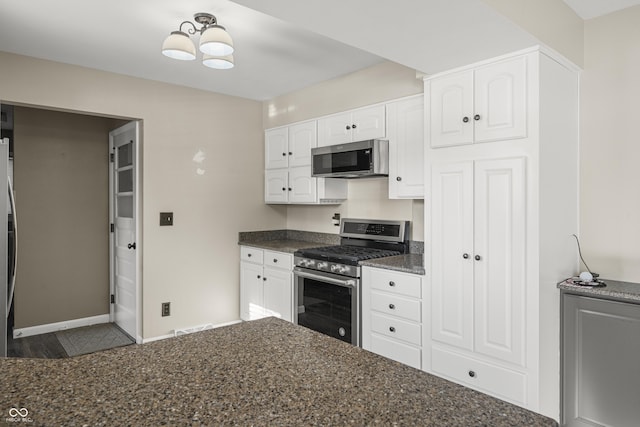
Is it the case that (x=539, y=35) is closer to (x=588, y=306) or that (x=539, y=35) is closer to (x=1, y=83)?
(x=588, y=306)

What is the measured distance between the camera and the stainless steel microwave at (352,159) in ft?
10.3

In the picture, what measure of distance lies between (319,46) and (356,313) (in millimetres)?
1968

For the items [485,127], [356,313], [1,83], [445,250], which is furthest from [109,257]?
[485,127]

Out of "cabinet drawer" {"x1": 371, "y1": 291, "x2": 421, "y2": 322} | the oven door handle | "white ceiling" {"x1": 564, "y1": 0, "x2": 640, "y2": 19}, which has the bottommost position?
"cabinet drawer" {"x1": 371, "y1": 291, "x2": 421, "y2": 322}

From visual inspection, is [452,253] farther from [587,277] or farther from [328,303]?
[328,303]

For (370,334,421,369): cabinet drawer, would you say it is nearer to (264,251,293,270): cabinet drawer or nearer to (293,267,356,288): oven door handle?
(293,267,356,288): oven door handle

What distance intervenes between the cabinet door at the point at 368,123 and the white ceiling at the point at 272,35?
380 mm

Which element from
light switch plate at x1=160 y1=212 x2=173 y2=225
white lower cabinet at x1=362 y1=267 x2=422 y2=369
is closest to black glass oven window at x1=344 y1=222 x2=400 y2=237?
white lower cabinet at x1=362 y1=267 x2=422 y2=369

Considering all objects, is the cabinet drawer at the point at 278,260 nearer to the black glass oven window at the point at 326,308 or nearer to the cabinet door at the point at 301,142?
the black glass oven window at the point at 326,308

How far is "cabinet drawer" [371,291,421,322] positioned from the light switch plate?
2.06 m

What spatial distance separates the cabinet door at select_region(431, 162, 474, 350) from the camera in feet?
7.99

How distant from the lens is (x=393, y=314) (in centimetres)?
282

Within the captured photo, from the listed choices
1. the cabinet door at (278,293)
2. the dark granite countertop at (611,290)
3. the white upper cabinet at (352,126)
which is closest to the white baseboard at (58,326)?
the cabinet door at (278,293)

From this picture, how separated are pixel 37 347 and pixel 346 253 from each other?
3022 millimetres
